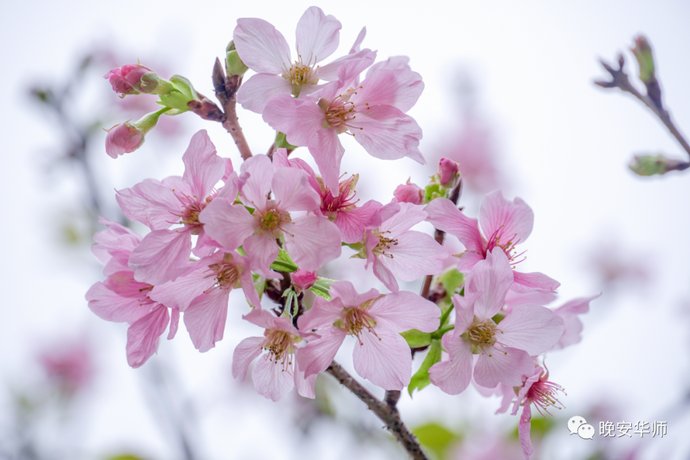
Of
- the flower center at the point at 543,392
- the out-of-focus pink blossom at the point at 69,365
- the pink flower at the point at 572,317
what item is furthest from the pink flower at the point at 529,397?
the out-of-focus pink blossom at the point at 69,365

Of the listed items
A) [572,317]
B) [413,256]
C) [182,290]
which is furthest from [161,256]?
[572,317]

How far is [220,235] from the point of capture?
2.90 feet

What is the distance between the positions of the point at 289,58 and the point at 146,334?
1.59 feet

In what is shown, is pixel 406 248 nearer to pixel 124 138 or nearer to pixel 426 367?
pixel 426 367

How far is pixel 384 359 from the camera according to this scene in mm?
1012

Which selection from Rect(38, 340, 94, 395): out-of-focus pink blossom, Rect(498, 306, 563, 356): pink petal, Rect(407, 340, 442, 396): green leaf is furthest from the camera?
Rect(38, 340, 94, 395): out-of-focus pink blossom

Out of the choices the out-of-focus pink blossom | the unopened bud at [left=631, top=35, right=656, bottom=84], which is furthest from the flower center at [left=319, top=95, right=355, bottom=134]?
the out-of-focus pink blossom

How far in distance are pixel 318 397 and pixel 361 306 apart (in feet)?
4.76

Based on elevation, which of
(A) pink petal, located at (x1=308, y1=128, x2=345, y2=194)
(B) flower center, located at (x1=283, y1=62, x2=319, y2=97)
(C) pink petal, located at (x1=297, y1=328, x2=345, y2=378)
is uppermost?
(B) flower center, located at (x1=283, y1=62, x2=319, y2=97)

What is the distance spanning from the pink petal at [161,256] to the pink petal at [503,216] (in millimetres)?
458

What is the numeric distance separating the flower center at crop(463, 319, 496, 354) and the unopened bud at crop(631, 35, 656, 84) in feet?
1.99

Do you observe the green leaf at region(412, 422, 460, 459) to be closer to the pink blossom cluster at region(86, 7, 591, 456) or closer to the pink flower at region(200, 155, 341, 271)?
the pink blossom cluster at region(86, 7, 591, 456)

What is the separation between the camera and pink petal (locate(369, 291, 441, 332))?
3.14ft

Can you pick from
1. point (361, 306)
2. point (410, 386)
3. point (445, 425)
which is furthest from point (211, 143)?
point (445, 425)
